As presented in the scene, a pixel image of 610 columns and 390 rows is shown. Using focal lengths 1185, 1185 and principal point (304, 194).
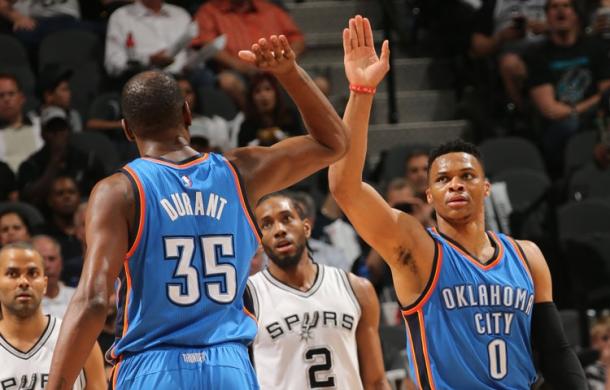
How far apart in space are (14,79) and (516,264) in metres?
5.66

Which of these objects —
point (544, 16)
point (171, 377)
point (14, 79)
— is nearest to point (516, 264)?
point (171, 377)

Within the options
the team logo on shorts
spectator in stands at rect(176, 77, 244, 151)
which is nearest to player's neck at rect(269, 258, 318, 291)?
the team logo on shorts

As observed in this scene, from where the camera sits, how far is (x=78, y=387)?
20.1 feet

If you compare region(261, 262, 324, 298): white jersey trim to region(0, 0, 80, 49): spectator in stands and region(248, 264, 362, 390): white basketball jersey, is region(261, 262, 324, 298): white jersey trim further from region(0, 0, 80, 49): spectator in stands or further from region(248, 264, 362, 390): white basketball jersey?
region(0, 0, 80, 49): spectator in stands

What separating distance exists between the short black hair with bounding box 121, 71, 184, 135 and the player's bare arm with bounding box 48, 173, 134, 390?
0.78 feet

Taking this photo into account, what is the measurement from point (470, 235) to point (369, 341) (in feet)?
4.13

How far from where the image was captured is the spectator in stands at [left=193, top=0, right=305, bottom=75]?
1151 centimetres

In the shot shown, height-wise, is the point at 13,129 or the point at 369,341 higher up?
the point at 13,129

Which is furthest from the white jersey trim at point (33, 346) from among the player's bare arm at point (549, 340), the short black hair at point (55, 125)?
the short black hair at point (55, 125)

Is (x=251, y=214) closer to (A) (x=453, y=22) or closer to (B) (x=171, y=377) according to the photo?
(B) (x=171, y=377)

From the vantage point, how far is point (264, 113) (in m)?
10.5

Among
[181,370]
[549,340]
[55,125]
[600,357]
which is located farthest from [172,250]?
[55,125]

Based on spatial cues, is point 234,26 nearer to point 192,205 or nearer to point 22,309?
point 22,309

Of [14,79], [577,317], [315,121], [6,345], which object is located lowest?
[577,317]
